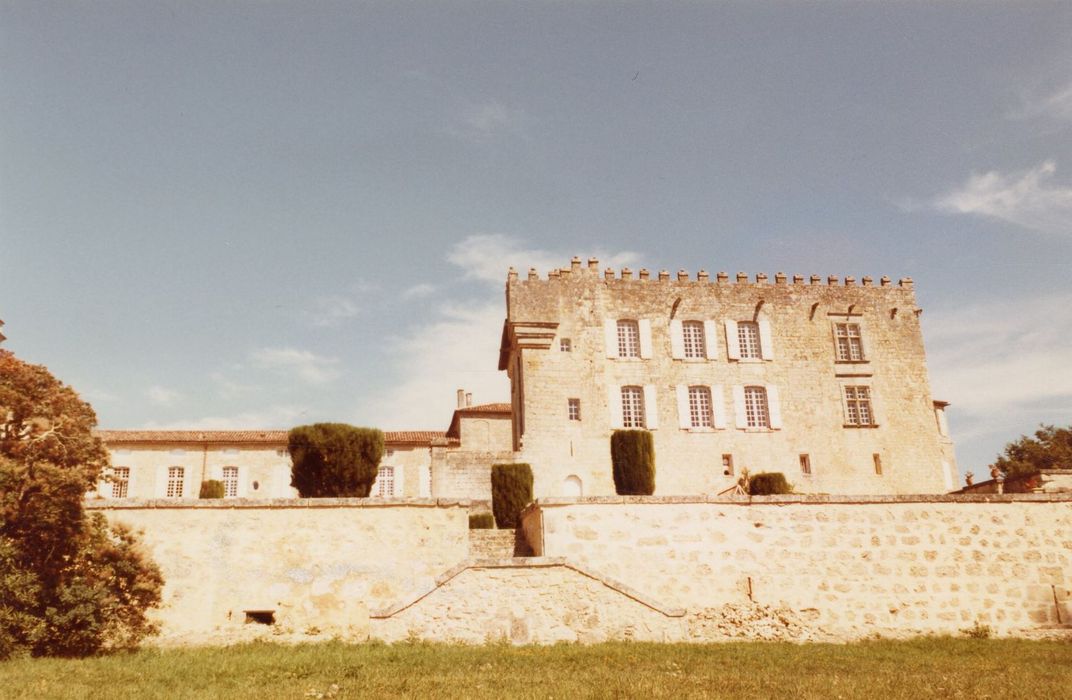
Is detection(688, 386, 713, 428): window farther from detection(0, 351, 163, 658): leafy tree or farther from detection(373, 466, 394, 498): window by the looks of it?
detection(0, 351, 163, 658): leafy tree

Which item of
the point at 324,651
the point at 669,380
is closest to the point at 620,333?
the point at 669,380

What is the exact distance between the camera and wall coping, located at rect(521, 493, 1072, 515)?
14977 mm

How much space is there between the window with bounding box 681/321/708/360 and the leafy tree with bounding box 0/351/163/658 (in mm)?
21181

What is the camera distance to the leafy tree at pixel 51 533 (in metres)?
11.4

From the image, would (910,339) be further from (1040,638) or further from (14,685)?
(14,685)

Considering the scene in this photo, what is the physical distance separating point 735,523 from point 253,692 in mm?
9531

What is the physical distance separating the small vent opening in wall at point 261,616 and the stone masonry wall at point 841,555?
5085mm

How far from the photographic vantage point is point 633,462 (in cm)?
2323

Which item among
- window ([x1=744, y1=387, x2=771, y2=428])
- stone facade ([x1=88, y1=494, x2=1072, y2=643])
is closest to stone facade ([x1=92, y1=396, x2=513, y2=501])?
window ([x1=744, y1=387, x2=771, y2=428])

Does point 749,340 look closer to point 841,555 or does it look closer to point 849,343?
point 849,343

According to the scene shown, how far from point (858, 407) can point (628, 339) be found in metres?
9.28

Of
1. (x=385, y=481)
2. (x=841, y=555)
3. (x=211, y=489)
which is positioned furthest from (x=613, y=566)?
(x=385, y=481)

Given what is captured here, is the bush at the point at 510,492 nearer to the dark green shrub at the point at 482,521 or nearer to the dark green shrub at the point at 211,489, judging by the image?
the dark green shrub at the point at 482,521

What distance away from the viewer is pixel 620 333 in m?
29.2
